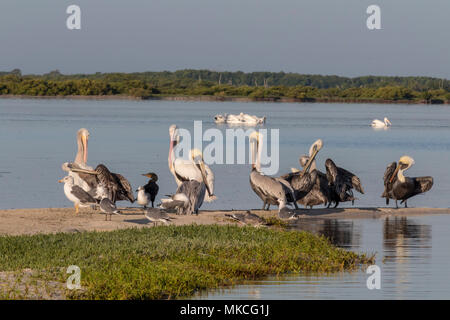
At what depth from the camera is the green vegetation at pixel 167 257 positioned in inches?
302

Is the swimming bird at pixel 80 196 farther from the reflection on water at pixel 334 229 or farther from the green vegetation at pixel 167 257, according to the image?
the reflection on water at pixel 334 229

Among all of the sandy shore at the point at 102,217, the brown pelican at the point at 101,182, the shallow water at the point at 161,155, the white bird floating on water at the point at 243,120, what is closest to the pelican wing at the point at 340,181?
the sandy shore at the point at 102,217

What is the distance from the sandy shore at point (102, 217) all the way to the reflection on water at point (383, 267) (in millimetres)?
710

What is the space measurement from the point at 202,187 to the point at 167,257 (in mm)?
4503

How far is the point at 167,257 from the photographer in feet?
29.3

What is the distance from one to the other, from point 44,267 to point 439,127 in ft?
148

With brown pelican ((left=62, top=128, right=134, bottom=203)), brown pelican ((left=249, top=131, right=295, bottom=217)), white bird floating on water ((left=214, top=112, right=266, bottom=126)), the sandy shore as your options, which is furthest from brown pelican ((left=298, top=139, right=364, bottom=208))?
white bird floating on water ((left=214, top=112, right=266, bottom=126))

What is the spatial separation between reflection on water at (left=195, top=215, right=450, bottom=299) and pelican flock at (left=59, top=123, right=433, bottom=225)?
0.92 m

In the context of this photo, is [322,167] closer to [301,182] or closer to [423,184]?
[423,184]

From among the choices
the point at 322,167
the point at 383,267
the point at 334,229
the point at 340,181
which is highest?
the point at 340,181

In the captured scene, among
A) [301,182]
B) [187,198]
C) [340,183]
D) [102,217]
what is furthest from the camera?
[340,183]

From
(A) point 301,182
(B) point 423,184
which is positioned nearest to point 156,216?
(A) point 301,182

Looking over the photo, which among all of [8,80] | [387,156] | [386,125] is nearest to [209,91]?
[8,80]

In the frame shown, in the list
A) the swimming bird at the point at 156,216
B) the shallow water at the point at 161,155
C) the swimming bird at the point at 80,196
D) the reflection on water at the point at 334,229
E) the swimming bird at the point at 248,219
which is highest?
the swimming bird at the point at 80,196
